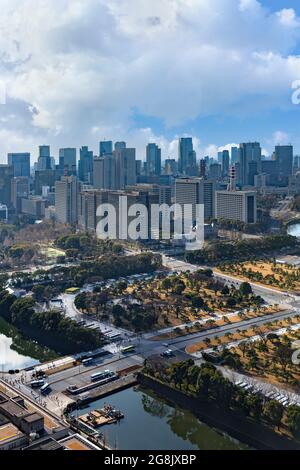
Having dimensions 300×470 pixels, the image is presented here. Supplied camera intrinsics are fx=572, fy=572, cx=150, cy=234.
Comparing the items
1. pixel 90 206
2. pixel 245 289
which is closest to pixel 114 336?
pixel 245 289

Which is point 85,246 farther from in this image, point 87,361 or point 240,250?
point 87,361

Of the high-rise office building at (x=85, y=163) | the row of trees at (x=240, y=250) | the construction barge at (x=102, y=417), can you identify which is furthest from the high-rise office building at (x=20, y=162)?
the construction barge at (x=102, y=417)

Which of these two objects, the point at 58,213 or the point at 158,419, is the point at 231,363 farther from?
the point at 58,213

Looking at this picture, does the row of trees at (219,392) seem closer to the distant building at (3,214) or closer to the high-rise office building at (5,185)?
the distant building at (3,214)

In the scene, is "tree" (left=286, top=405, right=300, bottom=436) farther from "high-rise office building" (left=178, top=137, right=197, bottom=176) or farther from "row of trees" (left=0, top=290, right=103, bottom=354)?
"high-rise office building" (left=178, top=137, right=197, bottom=176)

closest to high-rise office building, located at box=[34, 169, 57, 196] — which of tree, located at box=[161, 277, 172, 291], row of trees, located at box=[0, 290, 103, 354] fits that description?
tree, located at box=[161, 277, 172, 291]

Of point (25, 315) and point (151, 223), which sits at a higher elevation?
point (151, 223)
